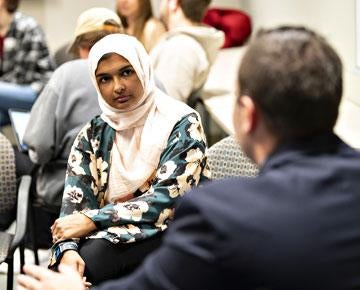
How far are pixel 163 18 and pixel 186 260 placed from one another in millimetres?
2646

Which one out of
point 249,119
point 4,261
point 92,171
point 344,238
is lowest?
point 4,261

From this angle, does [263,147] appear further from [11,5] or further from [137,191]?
[11,5]

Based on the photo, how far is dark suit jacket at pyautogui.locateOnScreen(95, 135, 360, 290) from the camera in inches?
40.5

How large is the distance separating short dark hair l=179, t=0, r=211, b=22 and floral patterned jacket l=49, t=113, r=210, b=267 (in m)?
1.36

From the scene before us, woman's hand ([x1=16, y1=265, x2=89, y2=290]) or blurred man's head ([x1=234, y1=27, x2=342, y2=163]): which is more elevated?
blurred man's head ([x1=234, y1=27, x2=342, y2=163])

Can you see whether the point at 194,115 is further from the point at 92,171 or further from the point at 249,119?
the point at 249,119

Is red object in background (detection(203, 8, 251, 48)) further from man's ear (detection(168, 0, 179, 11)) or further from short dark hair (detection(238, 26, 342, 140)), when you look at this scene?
short dark hair (detection(238, 26, 342, 140))

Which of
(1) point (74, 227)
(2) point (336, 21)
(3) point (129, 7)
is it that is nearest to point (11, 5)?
(3) point (129, 7)

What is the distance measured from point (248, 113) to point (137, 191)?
3.31 ft

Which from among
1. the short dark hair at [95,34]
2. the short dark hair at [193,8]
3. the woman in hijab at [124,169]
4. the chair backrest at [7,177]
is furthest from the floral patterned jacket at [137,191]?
the short dark hair at [193,8]

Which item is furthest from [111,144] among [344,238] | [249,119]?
[344,238]

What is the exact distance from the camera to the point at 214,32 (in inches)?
133

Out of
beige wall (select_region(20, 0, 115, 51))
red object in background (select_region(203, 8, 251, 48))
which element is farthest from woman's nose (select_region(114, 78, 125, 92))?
beige wall (select_region(20, 0, 115, 51))

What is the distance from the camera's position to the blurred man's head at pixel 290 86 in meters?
1.09
